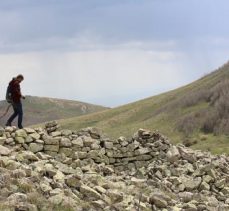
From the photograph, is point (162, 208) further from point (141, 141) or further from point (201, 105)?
point (201, 105)

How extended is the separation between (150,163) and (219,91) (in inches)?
1428

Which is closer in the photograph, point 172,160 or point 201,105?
point 172,160

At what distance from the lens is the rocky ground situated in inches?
580

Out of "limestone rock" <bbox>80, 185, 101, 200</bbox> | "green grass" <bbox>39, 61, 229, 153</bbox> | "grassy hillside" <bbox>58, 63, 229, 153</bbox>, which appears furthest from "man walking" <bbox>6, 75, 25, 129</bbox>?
"green grass" <bbox>39, 61, 229, 153</bbox>

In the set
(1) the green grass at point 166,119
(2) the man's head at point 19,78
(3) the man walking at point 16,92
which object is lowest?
(1) the green grass at point 166,119

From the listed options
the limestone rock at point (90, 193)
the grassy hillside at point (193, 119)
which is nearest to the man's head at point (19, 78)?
the limestone rock at point (90, 193)

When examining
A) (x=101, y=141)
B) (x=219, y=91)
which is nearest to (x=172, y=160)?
(x=101, y=141)

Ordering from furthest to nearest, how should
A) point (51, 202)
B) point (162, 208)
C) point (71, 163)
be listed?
1. point (71, 163)
2. point (162, 208)
3. point (51, 202)

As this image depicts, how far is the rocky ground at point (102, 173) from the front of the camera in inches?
580

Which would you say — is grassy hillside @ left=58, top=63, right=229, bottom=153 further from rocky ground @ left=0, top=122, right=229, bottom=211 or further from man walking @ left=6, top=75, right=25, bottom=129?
man walking @ left=6, top=75, right=25, bottom=129

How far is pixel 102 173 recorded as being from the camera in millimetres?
20562

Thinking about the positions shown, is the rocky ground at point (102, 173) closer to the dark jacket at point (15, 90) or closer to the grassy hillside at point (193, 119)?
the dark jacket at point (15, 90)

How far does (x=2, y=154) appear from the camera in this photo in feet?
59.9

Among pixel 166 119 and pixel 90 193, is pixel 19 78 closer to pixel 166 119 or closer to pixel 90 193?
pixel 90 193
